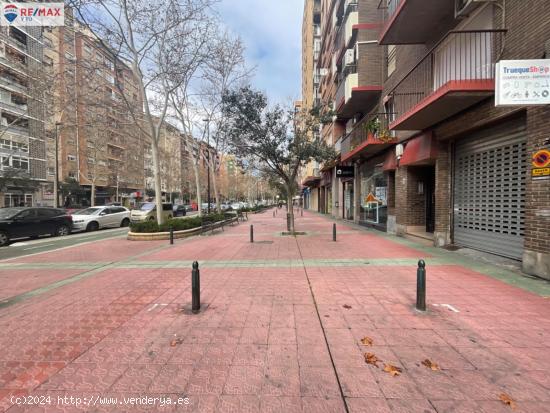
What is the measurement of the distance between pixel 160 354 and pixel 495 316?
456cm

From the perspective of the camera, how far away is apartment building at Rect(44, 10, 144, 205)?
12633 millimetres

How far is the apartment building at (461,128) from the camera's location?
5.83 meters

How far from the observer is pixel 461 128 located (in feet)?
25.8

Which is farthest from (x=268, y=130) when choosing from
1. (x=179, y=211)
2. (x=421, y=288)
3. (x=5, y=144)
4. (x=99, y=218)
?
(x=5, y=144)

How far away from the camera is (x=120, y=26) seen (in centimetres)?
1136

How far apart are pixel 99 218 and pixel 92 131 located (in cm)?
1439

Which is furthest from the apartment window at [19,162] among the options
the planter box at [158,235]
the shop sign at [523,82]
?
the shop sign at [523,82]

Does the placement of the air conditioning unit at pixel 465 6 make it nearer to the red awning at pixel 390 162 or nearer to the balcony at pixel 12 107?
the red awning at pixel 390 162

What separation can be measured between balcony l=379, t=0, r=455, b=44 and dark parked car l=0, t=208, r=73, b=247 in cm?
1712

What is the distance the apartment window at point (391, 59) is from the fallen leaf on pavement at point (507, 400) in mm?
13724

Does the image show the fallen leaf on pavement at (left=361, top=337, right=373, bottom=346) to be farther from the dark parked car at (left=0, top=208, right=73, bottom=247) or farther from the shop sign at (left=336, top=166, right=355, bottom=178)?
the shop sign at (left=336, top=166, right=355, bottom=178)

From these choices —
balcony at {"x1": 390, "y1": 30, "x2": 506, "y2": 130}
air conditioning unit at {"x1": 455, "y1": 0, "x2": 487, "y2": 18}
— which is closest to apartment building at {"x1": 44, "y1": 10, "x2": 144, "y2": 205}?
balcony at {"x1": 390, "y1": 30, "x2": 506, "y2": 130}

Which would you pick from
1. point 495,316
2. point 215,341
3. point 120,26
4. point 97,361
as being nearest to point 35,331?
point 97,361

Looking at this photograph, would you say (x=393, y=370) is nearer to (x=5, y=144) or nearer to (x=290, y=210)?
(x=290, y=210)
